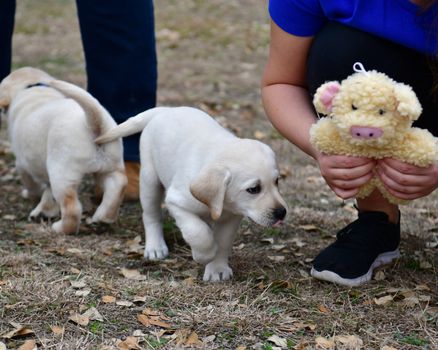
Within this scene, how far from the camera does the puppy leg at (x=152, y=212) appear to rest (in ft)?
11.1

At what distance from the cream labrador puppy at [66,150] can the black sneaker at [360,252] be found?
111cm

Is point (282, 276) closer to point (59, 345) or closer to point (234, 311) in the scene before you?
point (234, 311)

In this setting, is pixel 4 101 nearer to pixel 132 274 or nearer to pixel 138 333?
pixel 132 274

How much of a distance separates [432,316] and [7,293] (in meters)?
1.43

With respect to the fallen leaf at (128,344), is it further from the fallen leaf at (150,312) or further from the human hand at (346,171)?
the human hand at (346,171)

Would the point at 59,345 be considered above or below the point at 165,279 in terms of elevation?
above

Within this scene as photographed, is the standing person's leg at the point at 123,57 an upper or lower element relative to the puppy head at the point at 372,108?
lower

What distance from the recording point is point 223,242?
308 cm

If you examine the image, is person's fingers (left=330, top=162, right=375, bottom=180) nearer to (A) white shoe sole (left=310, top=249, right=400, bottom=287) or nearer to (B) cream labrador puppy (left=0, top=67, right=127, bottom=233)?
(A) white shoe sole (left=310, top=249, right=400, bottom=287)

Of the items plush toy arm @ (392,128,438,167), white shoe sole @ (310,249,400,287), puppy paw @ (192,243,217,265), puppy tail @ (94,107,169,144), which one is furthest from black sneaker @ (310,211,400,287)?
puppy tail @ (94,107,169,144)

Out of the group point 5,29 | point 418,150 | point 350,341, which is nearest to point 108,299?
point 350,341

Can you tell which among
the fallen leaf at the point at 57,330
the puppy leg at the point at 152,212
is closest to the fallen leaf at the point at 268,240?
the puppy leg at the point at 152,212

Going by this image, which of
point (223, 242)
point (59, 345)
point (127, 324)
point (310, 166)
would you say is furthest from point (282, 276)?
point (310, 166)

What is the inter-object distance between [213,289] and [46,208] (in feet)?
4.39
